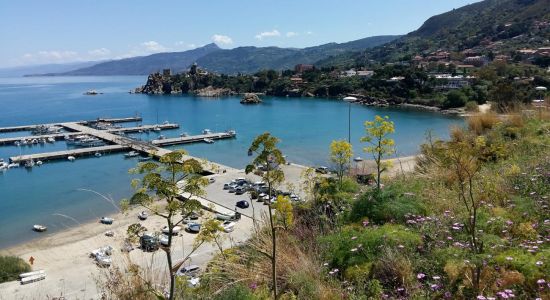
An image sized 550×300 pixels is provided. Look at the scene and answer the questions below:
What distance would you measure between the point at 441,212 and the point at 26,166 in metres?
34.6

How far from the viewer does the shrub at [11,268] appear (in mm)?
12766

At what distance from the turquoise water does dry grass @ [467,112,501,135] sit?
287 inches

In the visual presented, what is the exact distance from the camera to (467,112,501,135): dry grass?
8.84 meters

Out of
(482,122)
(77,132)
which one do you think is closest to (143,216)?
(482,122)

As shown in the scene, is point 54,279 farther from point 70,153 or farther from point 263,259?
point 70,153

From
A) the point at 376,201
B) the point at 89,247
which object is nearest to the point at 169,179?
the point at 376,201

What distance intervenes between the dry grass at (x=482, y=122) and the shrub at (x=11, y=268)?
12.8 m

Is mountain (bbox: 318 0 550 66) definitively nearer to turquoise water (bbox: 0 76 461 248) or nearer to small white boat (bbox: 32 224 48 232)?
turquoise water (bbox: 0 76 461 248)

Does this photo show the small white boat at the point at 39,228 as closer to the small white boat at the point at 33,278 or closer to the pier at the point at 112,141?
the small white boat at the point at 33,278

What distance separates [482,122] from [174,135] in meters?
39.7

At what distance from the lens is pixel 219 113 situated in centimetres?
6209

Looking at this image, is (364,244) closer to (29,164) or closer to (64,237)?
(64,237)

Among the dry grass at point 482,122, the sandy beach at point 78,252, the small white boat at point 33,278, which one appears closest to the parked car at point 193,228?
the sandy beach at point 78,252

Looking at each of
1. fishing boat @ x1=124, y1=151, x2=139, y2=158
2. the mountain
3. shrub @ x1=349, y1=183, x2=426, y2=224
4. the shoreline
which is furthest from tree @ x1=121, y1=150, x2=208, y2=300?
the mountain
